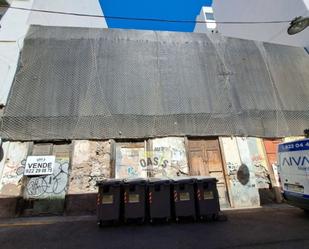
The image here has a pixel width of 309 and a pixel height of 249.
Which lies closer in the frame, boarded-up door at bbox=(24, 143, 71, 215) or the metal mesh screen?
boarded-up door at bbox=(24, 143, 71, 215)

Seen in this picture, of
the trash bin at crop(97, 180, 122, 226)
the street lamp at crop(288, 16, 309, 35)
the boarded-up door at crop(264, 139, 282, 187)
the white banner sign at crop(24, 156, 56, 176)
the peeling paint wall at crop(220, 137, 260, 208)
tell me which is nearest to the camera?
the trash bin at crop(97, 180, 122, 226)

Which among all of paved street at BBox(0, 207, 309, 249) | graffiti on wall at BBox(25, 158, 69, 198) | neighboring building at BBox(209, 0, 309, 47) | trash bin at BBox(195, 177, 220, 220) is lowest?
paved street at BBox(0, 207, 309, 249)

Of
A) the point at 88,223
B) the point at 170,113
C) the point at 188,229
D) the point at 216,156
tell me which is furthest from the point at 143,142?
the point at 188,229

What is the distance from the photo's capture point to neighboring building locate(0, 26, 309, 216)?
8.95m

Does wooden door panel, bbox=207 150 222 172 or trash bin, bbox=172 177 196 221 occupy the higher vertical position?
wooden door panel, bbox=207 150 222 172

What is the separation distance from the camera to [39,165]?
28.9ft

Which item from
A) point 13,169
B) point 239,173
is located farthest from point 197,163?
point 13,169

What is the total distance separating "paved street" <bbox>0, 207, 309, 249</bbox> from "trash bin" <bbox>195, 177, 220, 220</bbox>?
→ 1.02 ft

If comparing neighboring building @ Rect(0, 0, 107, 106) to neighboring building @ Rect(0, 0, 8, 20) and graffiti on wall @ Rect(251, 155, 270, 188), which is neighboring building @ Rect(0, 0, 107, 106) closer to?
neighboring building @ Rect(0, 0, 8, 20)

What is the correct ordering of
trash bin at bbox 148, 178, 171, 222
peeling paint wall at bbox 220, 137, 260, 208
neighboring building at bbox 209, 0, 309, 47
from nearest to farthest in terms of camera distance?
trash bin at bbox 148, 178, 171, 222 < peeling paint wall at bbox 220, 137, 260, 208 < neighboring building at bbox 209, 0, 309, 47

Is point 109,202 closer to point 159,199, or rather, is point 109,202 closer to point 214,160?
point 159,199

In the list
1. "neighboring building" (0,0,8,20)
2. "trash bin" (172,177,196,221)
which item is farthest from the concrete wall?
"neighboring building" (0,0,8,20)

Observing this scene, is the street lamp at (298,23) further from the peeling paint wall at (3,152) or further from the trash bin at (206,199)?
the peeling paint wall at (3,152)

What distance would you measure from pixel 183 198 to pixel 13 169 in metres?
6.63
